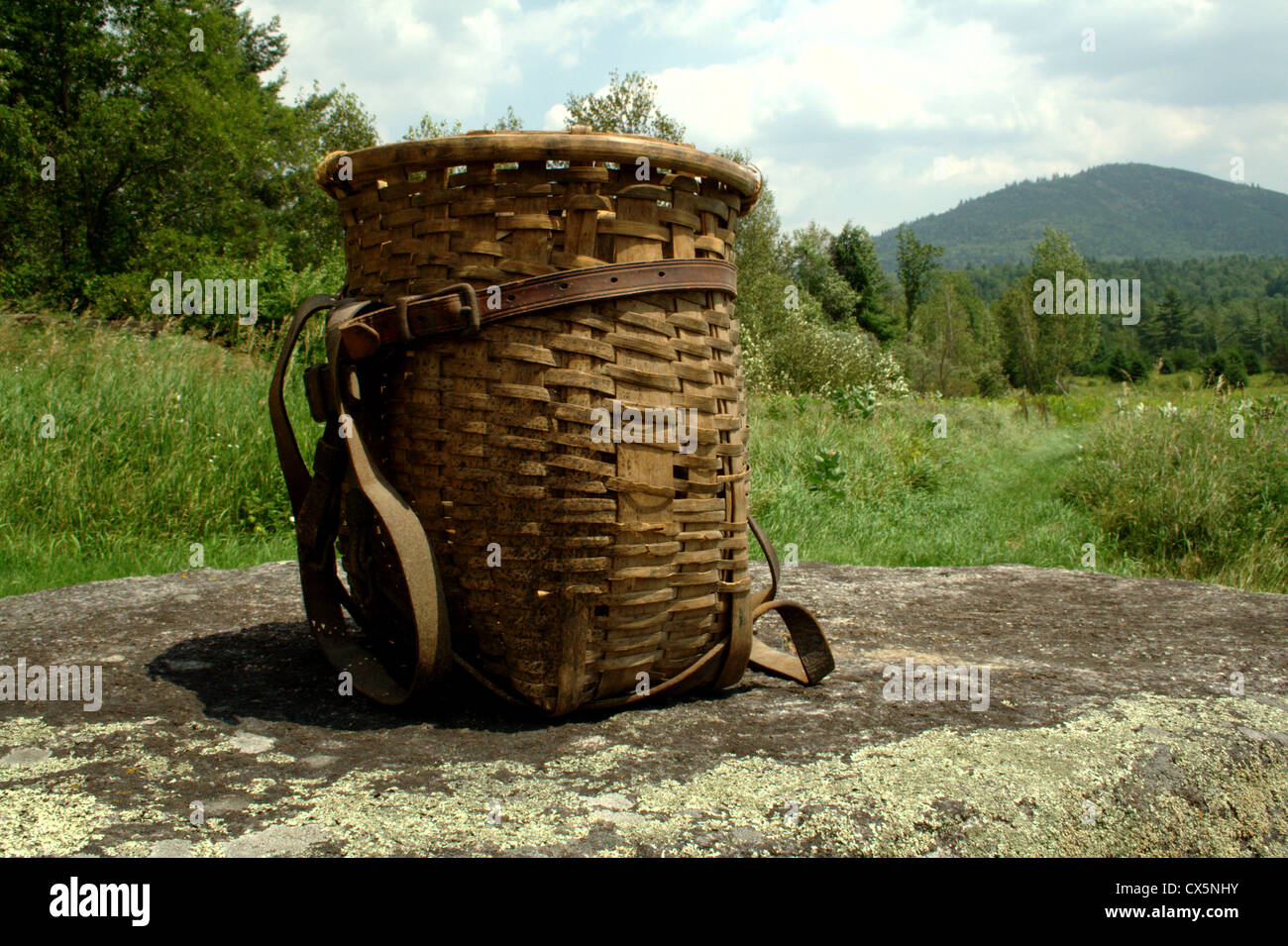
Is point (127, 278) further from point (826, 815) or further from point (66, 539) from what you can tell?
point (826, 815)

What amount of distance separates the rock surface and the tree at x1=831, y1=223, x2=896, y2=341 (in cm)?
5263

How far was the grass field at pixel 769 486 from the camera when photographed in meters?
4.95

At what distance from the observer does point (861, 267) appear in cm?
5403

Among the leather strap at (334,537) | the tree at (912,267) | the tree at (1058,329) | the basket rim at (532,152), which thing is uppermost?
the tree at (912,267)

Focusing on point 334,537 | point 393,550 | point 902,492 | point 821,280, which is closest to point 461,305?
point 393,550

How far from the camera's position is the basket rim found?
1.91m

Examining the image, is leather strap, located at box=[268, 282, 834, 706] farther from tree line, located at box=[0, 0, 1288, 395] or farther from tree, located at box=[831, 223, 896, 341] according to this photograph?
tree, located at box=[831, 223, 896, 341]

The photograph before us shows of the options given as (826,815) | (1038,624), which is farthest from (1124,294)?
(826,815)

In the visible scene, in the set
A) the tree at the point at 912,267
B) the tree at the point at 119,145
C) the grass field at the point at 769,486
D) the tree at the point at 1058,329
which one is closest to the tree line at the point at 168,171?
the tree at the point at 119,145

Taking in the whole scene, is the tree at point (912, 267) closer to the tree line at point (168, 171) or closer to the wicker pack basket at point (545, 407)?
the tree line at point (168, 171)

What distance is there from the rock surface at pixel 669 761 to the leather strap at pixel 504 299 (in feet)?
2.79

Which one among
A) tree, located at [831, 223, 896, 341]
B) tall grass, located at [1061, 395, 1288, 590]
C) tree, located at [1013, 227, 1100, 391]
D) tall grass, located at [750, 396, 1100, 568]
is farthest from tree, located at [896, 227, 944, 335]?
tall grass, located at [1061, 395, 1288, 590]

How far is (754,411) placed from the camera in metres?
12.1

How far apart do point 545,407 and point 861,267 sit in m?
54.9
